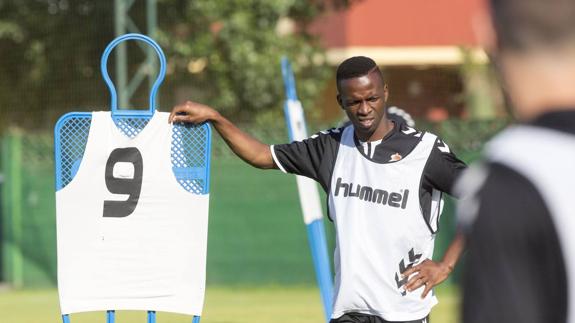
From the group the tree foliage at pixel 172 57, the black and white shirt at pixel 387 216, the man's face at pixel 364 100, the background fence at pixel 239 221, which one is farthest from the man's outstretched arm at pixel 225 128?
the tree foliage at pixel 172 57

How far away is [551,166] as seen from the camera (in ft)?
6.89

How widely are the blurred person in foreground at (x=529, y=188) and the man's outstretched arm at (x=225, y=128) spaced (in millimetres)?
3891

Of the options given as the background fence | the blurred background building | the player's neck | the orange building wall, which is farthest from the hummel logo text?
the orange building wall

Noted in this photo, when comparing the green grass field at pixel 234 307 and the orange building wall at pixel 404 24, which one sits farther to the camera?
the orange building wall at pixel 404 24

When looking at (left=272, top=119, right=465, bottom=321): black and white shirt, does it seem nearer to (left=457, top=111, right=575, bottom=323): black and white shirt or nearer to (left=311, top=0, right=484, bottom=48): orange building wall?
(left=457, top=111, right=575, bottom=323): black and white shirt

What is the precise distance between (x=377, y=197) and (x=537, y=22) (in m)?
3.84

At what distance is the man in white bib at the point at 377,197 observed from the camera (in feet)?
18.9

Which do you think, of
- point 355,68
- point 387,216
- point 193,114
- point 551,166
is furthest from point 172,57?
point 551,166

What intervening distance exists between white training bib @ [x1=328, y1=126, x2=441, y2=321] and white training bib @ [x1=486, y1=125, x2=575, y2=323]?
3.65 m

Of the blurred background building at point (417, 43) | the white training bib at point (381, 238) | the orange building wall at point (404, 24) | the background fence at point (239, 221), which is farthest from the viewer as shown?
the orange building wall at point (404, 24)

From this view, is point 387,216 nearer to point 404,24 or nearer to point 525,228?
point 525,228

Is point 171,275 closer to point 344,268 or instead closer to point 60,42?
point 344,268

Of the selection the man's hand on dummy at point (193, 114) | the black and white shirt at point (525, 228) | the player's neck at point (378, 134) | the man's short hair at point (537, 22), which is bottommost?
the black and white shirt at point (525, 228)

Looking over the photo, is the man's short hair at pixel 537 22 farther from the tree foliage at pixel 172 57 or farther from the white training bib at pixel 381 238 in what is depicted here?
the tree foliage at pixel 172 57
